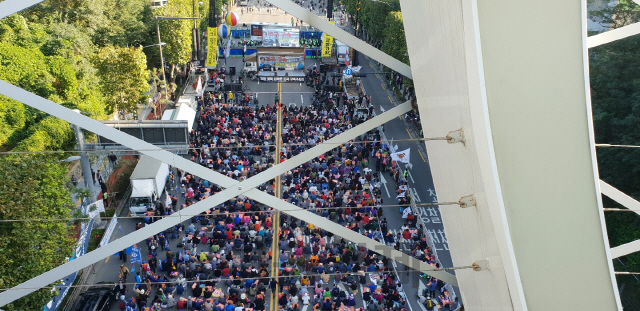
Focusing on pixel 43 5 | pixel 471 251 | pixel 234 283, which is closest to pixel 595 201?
pixel 471 251

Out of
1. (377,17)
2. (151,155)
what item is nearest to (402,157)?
(151,155)

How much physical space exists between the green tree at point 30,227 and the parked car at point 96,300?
2.42 m

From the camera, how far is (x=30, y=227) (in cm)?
1460

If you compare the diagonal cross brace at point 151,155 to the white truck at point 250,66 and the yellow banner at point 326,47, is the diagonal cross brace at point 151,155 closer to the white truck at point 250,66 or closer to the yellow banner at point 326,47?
the white truck at point 250,66

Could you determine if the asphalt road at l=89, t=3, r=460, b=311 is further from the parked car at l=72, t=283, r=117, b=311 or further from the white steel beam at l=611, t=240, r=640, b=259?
the white steel beam at l=611, t=240, r=640, b=259

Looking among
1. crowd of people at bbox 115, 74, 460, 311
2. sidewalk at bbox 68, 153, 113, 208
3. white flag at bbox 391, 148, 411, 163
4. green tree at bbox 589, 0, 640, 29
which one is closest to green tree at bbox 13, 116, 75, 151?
sidewalk at bbox 68, 153, 113, 208

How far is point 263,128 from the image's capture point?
33531mm

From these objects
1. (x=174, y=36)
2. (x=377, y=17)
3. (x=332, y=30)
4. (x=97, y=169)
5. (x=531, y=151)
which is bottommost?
(x=97, y=169)

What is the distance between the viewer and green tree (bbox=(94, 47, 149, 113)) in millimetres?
30133

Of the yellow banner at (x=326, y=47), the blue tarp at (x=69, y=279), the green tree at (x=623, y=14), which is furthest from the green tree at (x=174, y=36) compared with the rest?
the green tree at (x=623, y=14)

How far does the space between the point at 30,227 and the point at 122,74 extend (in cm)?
1750

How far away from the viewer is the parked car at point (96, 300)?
56.9 feet

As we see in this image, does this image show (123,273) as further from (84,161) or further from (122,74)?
(122,74)

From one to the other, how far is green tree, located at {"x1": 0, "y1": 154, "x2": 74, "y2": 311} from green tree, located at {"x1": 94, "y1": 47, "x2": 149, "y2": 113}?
14678 mm
